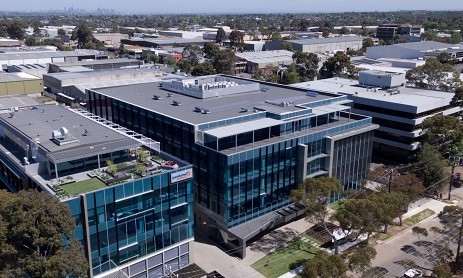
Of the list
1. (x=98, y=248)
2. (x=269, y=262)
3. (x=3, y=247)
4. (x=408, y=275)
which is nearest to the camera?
(x=3, y=247)

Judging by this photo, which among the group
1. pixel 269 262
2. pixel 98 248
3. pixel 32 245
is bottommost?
pixel 269 262

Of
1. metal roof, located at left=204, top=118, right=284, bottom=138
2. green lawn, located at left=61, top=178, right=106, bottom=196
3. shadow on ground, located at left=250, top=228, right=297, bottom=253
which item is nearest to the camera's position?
green lawn, located at left=61, top=178, right=106, bottom=196

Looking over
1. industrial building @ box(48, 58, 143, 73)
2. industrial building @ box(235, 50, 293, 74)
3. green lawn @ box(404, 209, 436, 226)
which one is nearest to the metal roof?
green lawn @ box(404, 209, 436, 226)

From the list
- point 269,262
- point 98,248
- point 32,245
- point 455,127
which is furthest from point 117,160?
point 455,127

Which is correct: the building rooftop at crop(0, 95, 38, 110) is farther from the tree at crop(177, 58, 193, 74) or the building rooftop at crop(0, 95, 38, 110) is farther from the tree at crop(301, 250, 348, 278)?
the tree at crop(177, 58, 193, 74)

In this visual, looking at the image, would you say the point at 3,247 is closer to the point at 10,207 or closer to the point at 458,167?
the point at 10,207

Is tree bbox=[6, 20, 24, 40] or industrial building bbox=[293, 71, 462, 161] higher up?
tree bbox=[6, 20, 24, 40]

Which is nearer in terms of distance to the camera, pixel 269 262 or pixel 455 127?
pixel 269 262

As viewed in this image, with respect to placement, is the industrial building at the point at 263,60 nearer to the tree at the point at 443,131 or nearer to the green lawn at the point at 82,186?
the tree at the point at 443,131
